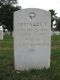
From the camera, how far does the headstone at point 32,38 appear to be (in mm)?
8336

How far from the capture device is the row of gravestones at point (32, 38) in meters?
8.34

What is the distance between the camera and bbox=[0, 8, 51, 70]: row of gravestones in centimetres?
834

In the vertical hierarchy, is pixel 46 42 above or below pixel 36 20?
below

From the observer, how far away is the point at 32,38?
330 inches

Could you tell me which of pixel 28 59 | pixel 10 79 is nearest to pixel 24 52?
pixel 28 59

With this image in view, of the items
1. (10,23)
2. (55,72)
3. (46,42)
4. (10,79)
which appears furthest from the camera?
(10,23)

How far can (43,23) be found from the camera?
841 centimetres

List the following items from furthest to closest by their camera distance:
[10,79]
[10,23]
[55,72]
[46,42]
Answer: [10,23] → [46,42] → [55,72] → [10,79]

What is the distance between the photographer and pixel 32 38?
8.38m

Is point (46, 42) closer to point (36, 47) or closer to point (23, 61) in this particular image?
point (36, 47)

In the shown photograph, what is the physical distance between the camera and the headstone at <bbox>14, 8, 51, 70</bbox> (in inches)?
328

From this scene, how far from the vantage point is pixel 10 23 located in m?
55.6

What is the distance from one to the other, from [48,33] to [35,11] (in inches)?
28.1

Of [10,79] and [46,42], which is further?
[46,42]
